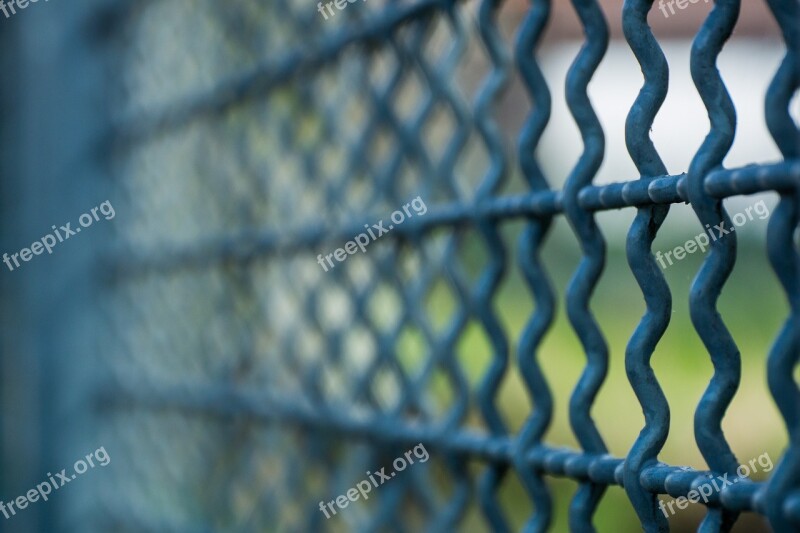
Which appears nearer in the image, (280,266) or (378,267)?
(378,267)

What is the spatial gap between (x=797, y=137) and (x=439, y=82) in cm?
62

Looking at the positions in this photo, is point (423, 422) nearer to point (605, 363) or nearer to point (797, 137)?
point (605, 363)

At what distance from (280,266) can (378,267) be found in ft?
1.19

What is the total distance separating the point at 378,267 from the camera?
145cm

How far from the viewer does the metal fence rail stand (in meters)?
0.77

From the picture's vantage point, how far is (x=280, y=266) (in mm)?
1768

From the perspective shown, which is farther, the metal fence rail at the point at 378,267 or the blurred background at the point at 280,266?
the blurred background at the point at 280,266

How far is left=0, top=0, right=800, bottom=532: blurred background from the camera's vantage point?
1347 millimetres

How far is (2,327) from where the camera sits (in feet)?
9.23

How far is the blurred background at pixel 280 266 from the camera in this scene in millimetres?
1347

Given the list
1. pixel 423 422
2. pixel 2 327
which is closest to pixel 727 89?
pixel 423 422

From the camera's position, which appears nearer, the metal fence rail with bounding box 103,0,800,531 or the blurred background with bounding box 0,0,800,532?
the metal fence rail with bounding box 103,0,800,531

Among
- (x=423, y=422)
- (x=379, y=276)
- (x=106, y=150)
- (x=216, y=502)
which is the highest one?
(x=106, y=150)

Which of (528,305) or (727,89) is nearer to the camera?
(727,89)
